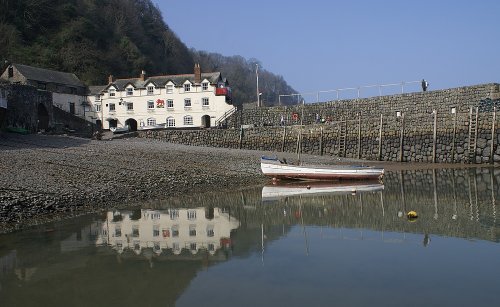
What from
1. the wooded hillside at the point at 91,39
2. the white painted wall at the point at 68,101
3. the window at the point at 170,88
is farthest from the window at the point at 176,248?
the wooded hillside at the point at 91,39

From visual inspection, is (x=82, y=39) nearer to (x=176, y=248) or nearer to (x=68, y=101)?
(x=68, y=101)

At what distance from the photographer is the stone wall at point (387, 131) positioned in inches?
1460

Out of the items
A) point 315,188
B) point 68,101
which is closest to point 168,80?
point 68,101

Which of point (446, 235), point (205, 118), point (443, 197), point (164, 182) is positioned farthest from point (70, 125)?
point (446, 235)

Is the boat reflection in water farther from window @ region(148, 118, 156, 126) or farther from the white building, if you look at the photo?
window @ region(148, 118, 156, 126)

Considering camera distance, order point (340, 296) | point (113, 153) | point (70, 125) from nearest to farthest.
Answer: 1. point (340, 296)
2. point (113, 153)
3. point (70, 125)

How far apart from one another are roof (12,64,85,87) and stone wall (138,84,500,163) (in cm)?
1880

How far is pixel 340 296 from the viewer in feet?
25.7

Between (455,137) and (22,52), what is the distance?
2388 inches

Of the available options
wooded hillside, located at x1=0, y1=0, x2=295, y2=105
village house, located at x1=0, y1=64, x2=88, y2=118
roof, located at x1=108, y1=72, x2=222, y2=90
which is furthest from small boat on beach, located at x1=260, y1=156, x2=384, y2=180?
wooded hillside, located at x1=0, y1=0, x2=295, y2=105

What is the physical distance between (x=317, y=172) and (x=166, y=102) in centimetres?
3701

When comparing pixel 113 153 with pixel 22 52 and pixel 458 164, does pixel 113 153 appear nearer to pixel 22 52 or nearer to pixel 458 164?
pixel 458 164

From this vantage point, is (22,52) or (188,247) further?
(22,52)

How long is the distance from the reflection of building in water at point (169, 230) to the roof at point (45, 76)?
4839 cm
